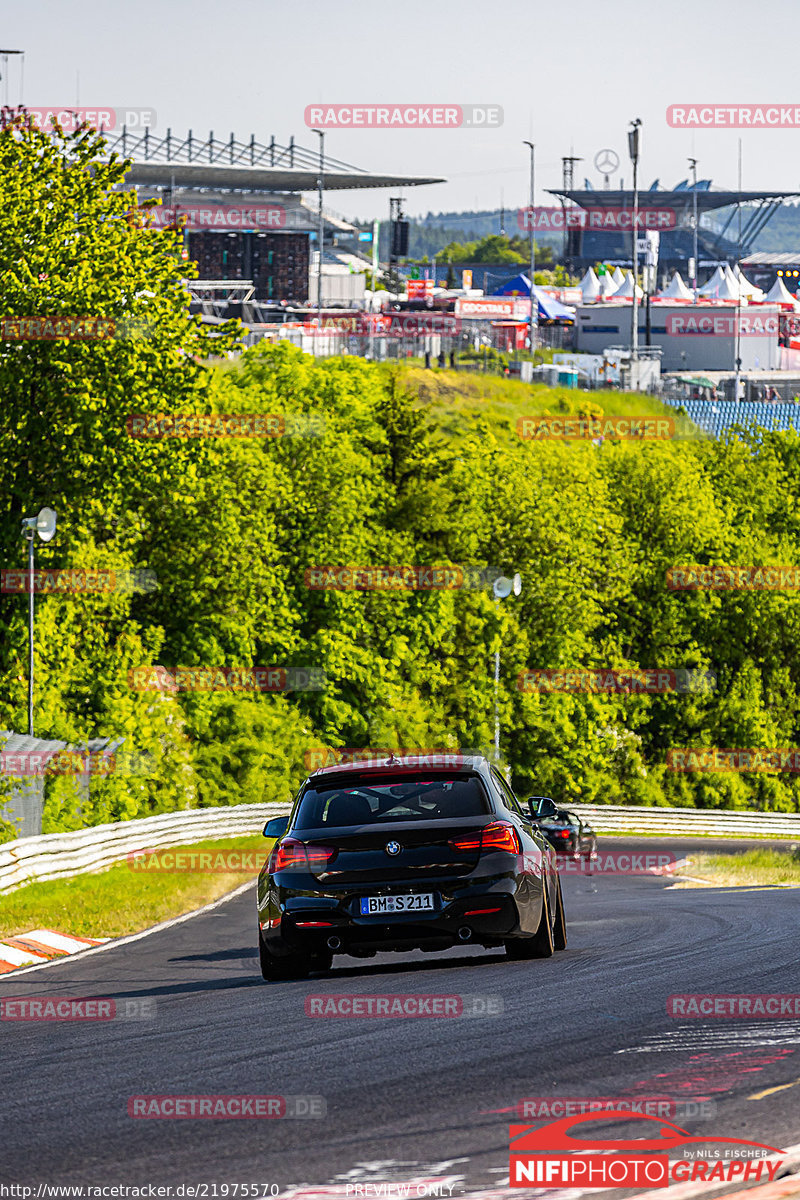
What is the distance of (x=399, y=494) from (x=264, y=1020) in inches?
1863

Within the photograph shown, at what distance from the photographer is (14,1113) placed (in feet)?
23.7

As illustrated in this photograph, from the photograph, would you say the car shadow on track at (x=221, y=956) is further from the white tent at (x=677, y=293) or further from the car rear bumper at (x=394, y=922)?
the white tent at (x=677, y=293)

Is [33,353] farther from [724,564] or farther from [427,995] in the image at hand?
[724,564]

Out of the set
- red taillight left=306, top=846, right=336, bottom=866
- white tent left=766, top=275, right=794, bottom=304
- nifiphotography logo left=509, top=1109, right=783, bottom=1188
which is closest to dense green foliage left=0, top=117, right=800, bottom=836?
red taillight left=306, top=846, right=336, bottom=866

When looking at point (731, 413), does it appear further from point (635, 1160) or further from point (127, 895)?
point (635, 1160)

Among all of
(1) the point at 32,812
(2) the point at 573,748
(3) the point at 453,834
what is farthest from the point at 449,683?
(3) the point at 453,834

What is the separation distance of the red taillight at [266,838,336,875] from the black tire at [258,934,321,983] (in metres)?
0.62

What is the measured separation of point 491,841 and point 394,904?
735 mm

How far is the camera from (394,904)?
35.2 feet

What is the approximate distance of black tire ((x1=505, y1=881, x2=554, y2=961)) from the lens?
11.7 meters

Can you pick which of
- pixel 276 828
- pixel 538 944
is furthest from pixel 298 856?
pixel 538 944

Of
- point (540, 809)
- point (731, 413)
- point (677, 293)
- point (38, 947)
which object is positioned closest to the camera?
point (540, 809)

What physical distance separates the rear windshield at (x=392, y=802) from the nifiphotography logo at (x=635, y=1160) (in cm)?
483

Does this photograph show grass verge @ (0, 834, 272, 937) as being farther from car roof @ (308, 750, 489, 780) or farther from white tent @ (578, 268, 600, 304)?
white tent @ (578, 268, 600, 304)
